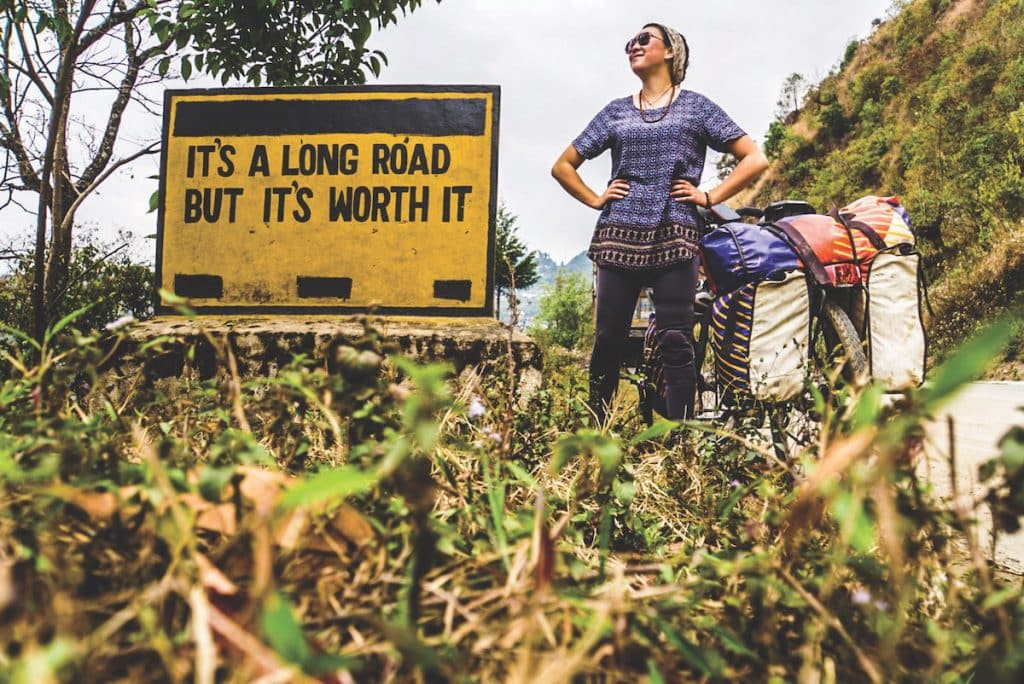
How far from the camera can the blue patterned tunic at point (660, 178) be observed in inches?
101

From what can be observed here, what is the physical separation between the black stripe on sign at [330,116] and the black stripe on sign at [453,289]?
729 millimetres

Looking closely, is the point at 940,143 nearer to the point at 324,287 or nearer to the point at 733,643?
the point at 324,287

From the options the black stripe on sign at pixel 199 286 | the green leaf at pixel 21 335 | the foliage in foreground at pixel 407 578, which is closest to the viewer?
the foliage in foreground at pixel 407 578

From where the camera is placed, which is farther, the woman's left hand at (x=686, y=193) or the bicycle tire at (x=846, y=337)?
the bicycle tire at (x=846, y=337)

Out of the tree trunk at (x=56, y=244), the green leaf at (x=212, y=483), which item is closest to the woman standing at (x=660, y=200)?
the green leaf at (x=212, y=483)

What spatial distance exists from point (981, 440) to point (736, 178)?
7.26 ft

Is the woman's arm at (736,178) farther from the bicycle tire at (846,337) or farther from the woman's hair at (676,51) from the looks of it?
the bicycle tire at (846,337)

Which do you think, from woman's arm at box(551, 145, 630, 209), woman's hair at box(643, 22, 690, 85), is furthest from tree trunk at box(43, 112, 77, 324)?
woman's hair at box(643, 22, 690, 85)

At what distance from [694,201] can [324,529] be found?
7.25 feet

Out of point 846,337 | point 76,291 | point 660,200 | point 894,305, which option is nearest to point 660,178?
point 660,200

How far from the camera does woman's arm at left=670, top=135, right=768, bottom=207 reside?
2.56 m

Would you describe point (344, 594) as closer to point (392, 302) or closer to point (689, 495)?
point (689, 495)

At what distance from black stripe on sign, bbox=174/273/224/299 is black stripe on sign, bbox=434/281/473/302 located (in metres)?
1.08

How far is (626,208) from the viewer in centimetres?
262
